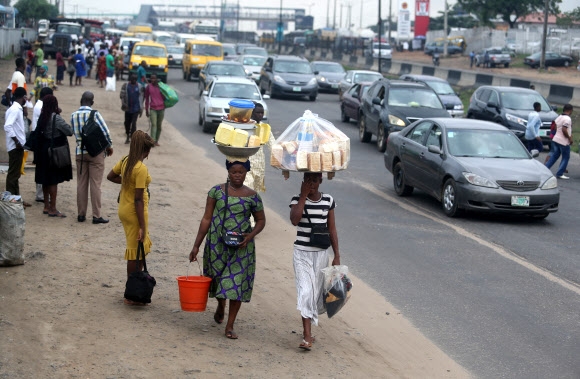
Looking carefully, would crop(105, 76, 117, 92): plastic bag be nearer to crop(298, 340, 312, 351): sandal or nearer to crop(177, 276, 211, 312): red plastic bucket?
crop(177, 276, 211, 312): red plastic bucket

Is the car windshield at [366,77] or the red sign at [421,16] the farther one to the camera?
the red sign at [421,16]

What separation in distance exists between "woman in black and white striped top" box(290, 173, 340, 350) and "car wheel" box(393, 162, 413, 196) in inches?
353

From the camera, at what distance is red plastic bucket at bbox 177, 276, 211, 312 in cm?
728

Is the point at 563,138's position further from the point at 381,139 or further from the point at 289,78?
the point at 289,78

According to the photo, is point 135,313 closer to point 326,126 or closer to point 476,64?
point 326,126

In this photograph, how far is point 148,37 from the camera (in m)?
74.0

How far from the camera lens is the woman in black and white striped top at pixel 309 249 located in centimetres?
724

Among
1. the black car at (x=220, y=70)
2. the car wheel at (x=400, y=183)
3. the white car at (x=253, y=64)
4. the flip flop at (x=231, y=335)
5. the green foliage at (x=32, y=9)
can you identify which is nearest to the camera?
the flip flop at (x=231, y=335)

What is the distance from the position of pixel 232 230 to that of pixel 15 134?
562 cm

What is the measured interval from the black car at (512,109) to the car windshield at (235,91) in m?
6.46

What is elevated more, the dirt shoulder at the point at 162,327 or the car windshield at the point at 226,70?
the car windshield at the point at 226,70

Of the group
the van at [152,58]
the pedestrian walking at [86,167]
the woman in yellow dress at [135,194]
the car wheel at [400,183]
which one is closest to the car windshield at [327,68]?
the van at [152,58]

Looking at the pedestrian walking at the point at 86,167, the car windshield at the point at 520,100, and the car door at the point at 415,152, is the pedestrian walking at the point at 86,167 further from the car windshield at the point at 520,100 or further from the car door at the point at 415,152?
the car windshield at the point at 520,100

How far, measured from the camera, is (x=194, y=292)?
288 inches
